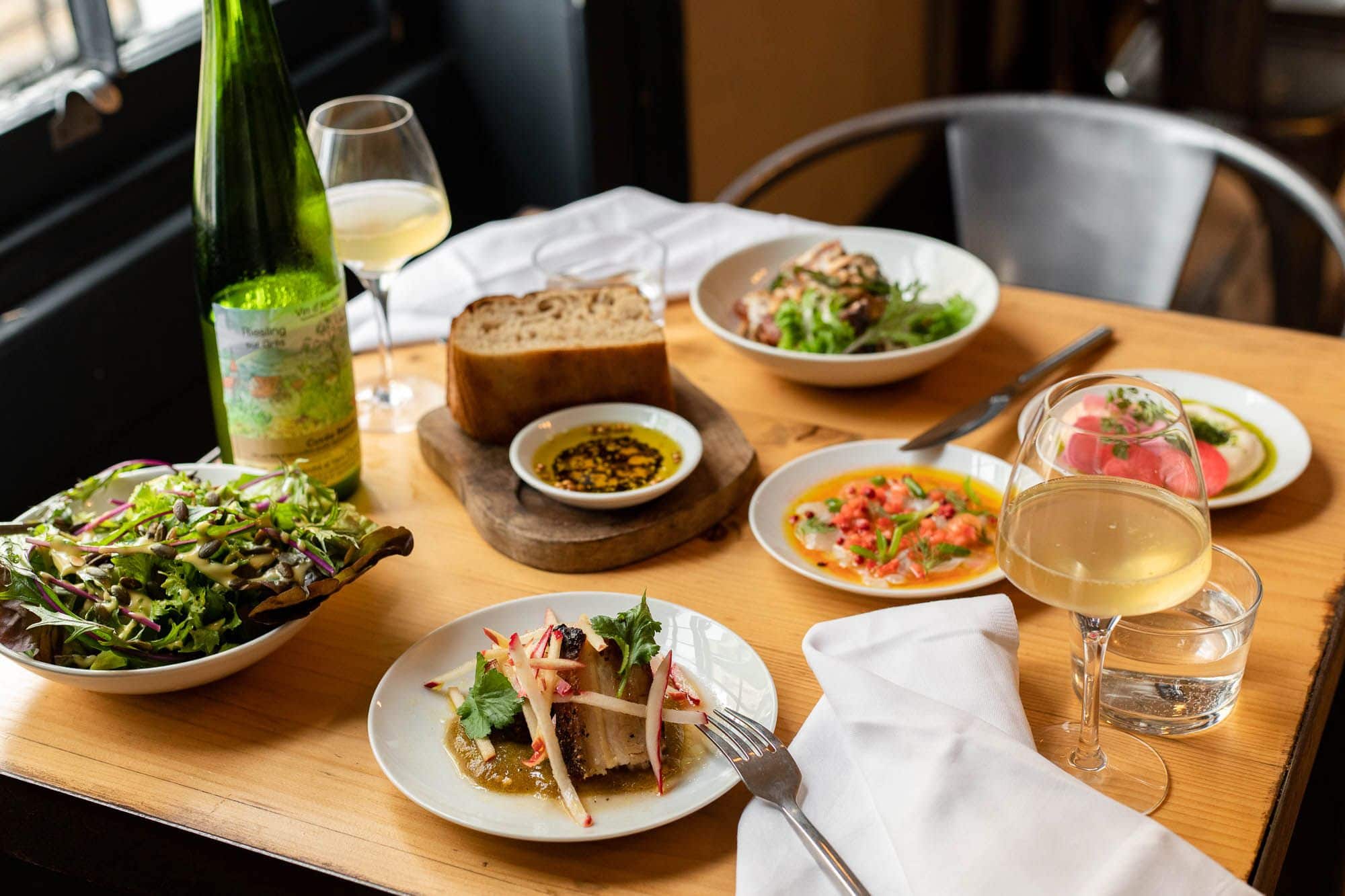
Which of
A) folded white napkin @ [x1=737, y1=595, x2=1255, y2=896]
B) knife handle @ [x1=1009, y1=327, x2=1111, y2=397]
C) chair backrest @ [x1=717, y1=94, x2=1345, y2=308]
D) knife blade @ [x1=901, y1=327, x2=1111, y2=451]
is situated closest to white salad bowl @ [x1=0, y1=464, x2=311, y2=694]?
folded white napkin @ [x1=737, y1=595, x2=1255, y2=896]

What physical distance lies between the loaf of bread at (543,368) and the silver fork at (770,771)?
510 mm

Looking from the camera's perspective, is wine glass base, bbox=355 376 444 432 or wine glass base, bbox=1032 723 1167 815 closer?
→ wine glass base, bbox=1032 723 1167 815

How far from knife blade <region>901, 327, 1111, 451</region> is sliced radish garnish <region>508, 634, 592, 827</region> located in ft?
1.70

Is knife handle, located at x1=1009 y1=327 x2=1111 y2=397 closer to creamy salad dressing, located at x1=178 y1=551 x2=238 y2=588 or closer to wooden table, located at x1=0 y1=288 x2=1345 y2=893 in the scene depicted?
wooden table, located at x1=0 y1=288 x2=1345 y2=893

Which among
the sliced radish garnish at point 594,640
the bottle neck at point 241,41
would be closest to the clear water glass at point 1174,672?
the sliced radish garnish at point 594,640

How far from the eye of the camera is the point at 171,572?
95 centimetres

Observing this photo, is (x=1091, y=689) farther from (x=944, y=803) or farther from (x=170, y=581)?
(x=170, y=581)

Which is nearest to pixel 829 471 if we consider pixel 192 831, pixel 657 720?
pixel 657 720

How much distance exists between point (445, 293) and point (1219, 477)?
3.21ft

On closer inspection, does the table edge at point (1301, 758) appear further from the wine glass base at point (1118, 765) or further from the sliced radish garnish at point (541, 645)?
the sliced radish garnish at point (541, 645)

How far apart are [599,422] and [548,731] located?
508 millimetres

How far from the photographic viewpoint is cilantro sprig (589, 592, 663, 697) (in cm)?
87

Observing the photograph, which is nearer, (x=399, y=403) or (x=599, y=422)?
(x=599, y=422)

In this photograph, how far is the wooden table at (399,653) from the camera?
0.82 meters
